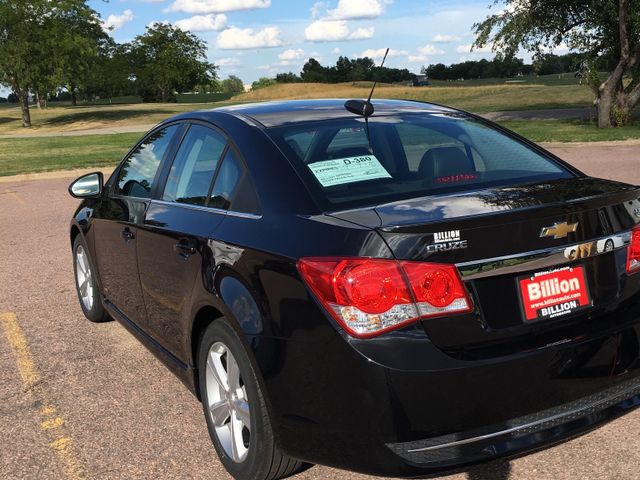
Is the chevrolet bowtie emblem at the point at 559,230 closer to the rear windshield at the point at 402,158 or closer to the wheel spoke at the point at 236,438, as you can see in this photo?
the rear windshield at the point at 402,158

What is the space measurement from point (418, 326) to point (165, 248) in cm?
159

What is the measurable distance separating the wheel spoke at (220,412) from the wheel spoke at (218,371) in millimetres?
89

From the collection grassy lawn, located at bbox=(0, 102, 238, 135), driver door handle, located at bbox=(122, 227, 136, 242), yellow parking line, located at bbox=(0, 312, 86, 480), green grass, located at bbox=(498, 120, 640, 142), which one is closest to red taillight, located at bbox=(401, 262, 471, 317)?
yellow parking line, located at bbox=(0, 312, 86, 480)

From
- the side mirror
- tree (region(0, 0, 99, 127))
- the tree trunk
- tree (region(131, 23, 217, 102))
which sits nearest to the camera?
the side mirror

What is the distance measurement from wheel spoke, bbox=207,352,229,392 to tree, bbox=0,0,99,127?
37.9 m

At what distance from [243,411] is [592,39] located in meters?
22.8

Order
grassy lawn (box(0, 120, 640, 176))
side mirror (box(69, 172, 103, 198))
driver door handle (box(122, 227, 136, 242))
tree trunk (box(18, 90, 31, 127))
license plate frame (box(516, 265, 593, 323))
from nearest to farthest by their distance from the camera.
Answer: license plate frame (box(516, 265, 593, 323)), driver door handle (box(122, 227, 136, 242)), side mirror (box(69, 172, 103, 198)), grassy lawn (box(0, 120, 640, 176)), tree trunk (box(18, 90, 31, 127))

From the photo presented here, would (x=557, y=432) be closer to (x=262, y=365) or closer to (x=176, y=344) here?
(x=262, y=365)

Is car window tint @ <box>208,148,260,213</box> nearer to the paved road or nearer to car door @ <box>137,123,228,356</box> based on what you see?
car door @ <box>137,123,228,356</box>

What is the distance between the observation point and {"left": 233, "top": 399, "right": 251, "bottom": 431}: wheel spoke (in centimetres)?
283

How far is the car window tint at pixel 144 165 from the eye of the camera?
4086 mm

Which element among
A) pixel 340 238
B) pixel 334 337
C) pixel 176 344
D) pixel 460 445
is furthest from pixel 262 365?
pixel 176 344

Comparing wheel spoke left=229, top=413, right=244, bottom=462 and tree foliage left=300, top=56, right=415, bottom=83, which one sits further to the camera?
tree foliage left=300, top=56, right=415, bottom=83

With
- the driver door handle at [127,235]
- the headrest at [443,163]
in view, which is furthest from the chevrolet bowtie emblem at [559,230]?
the driver door handle at [127,235]
